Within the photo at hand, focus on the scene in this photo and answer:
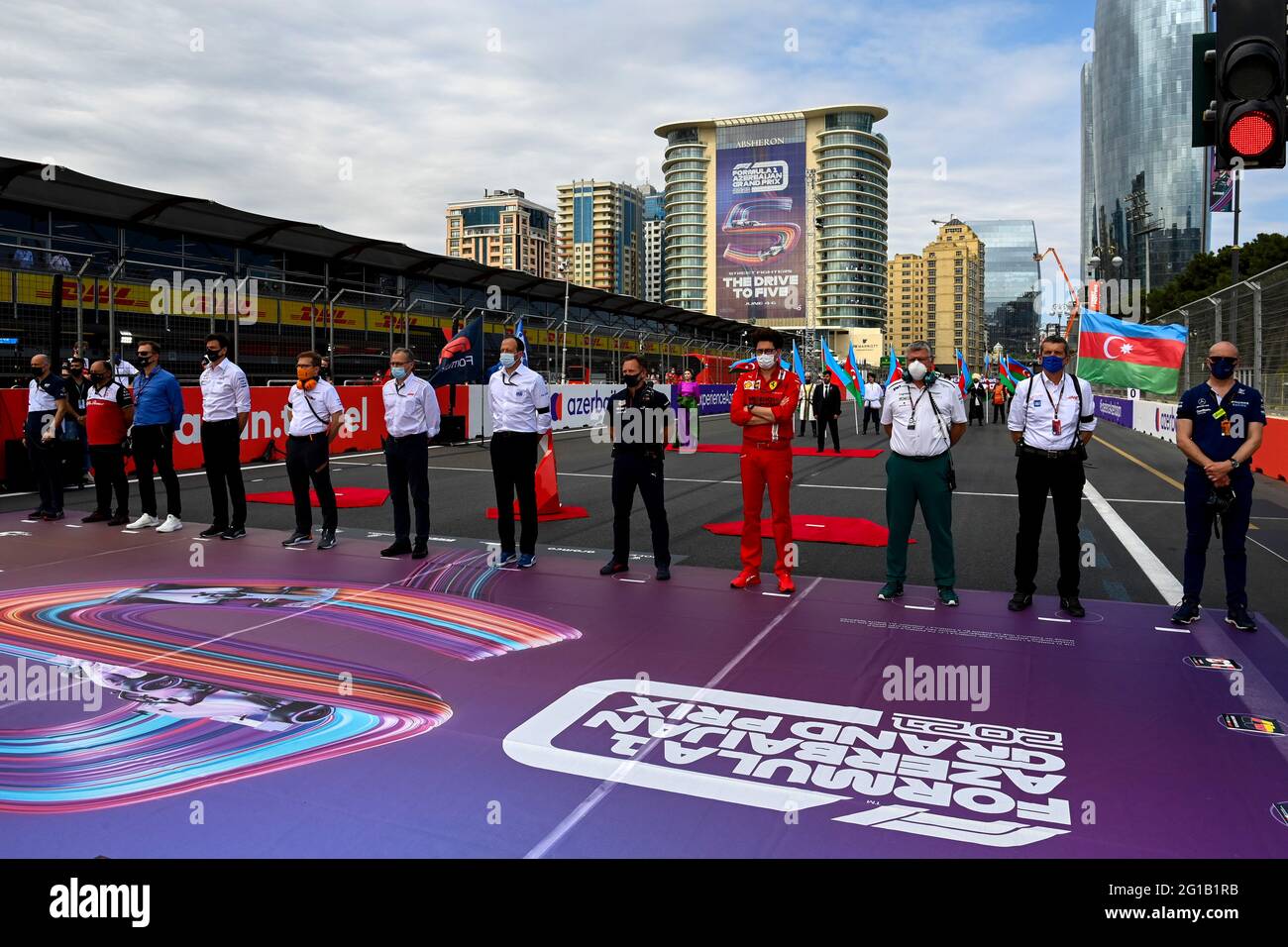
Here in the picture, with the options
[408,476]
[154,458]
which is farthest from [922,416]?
[154,458]

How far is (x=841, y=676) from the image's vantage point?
4.98 meters

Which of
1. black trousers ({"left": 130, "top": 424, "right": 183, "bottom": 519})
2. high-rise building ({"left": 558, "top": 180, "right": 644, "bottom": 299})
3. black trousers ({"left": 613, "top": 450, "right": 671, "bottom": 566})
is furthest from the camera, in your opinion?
high-rise building ({"left": 558, "top": 180, "right": 644, "bottom": 299})

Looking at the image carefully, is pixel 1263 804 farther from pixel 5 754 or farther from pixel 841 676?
pixel 5 754

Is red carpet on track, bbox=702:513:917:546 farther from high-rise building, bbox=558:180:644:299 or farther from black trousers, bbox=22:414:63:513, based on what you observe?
high-rise building, bbox=558:180:644:299

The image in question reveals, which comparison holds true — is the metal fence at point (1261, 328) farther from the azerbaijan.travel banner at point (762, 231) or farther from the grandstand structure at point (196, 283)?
the azerbaijan.travel banner at point (762, 231)

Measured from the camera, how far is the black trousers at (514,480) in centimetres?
815

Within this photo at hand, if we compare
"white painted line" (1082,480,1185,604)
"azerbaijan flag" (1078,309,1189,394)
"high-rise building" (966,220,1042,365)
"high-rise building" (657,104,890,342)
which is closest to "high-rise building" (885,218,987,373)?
"high-rise building" (966,220,1042,365)

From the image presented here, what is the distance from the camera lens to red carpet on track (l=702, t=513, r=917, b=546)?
9.43 m

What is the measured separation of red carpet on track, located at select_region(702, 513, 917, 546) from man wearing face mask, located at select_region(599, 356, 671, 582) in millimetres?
1919

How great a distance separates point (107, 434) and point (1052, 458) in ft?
31.3

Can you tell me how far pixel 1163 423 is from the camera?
25922 millimetres

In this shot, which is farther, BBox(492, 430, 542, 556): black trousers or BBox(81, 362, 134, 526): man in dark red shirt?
BBox(81, 362, 134, 526): man in dark red shirt
